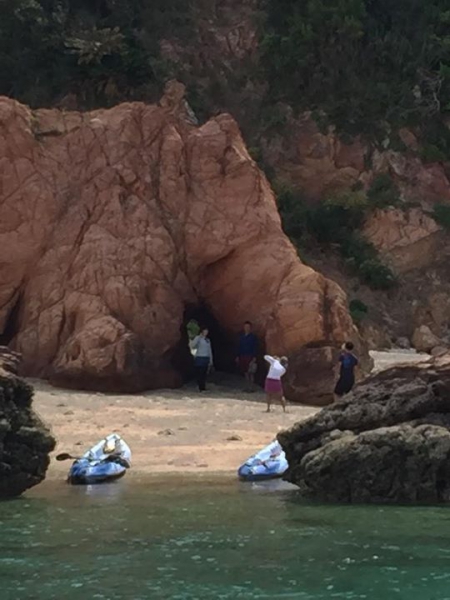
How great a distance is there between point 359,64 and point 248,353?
72.0 feet

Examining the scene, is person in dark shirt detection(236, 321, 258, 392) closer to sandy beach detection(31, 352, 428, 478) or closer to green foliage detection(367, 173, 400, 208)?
sandy beach detection(31, 352, 428, 478)

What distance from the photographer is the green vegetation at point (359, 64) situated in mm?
37875

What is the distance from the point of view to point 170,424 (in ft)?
48.0

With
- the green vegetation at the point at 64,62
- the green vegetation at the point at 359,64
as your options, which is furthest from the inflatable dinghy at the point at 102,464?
the green vegetation at the point at 359,64

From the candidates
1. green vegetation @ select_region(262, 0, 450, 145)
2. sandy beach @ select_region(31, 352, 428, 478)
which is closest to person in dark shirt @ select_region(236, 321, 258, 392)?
sandy beach @ select_region(31, 352, 428, 478)

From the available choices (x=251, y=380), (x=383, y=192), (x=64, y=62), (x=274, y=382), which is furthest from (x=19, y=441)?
(x=64, y=62)

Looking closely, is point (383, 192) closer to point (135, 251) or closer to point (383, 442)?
point (135, 251)

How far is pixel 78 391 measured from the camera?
57.8ft

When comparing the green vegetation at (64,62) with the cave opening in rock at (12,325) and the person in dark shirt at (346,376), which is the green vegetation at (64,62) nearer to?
the cave opening in rock at (12,325)

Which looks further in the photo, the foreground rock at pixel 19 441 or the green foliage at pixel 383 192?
the green foliage at pixel 383 192

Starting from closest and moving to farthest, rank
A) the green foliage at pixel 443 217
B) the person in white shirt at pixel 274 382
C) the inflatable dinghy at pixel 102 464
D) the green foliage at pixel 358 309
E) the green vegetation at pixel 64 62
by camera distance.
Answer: the inflatable dinghy at pixel 102 464, the person in white shirt at pixel 274 382, the green foliage at pixel 358 309, the green vegetation at pixel 64 62, the green foliage at pixel 443 217

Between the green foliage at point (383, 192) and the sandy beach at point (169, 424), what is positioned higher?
the green foliage at point (383, 192)

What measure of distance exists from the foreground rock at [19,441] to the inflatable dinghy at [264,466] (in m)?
2.14

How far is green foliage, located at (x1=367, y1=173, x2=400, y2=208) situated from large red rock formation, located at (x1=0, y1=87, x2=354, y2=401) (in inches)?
628
